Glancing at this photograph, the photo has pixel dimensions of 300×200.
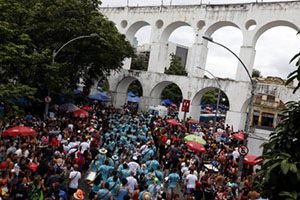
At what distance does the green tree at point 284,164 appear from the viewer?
3.05 m

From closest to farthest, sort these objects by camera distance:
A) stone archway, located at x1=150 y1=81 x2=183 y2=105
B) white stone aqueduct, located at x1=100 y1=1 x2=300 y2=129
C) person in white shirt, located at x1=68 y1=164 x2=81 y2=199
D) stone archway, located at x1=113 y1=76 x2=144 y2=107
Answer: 1. person in white shirt, located at x1=68 y1=164 x2=81 y2=199
2. white stone aqueduct, located at x1=100 y1=1 x2=300 y2=129
3. stone archway, located at x1=150 y1=81 x2=183 y2=105
4. stone archway, located at x1=113 y1=76 x2=144 y2=107

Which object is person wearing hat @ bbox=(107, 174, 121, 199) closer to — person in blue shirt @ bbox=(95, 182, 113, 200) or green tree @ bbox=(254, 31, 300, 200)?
person in blue shirt @ bbox=(95, 182, 113, 200)

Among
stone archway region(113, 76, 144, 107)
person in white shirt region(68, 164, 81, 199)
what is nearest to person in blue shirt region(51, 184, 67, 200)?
person in white shirt region(68, 164, 81, 199)

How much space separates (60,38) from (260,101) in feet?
124

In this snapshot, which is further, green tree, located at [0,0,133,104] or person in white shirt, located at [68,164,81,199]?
green tree, located at [0,0,133,104]

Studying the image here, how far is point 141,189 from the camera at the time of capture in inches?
305

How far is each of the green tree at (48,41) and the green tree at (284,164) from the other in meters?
11.8

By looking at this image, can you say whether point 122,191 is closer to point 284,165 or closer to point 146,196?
point 146,196

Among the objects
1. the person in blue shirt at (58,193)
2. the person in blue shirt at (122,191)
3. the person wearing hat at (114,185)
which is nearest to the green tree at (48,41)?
the person in blue shirt at (58,193)

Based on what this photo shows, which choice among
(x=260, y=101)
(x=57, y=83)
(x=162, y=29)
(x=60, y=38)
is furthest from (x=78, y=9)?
(x=260, y=101)

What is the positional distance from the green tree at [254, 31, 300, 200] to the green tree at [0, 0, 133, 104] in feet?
38.6

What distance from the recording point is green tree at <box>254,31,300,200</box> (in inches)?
120

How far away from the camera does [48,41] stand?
18484 mm

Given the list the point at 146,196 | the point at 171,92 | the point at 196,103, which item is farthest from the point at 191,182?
the point at 171,92
